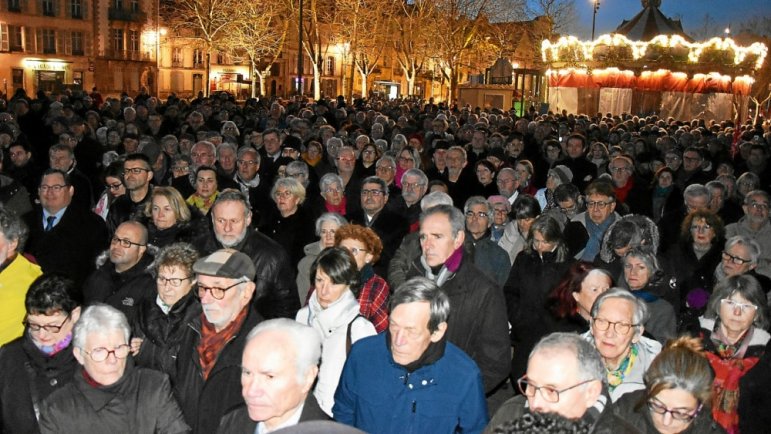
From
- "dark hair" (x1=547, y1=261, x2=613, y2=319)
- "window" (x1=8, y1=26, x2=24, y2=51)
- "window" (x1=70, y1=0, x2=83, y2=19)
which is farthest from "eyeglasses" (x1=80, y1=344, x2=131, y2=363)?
"window" (x1=70, y1=0, x2=83, y2=19)

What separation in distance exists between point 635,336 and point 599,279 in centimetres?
68

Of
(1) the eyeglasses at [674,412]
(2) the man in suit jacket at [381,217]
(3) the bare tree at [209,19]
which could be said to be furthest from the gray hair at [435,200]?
(3) the bare tree at [209,19]

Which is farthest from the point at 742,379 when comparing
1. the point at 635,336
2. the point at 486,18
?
the point at 486,18

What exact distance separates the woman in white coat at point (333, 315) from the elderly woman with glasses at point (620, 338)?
4.16 ft

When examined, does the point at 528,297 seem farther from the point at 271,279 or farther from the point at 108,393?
the point at 108,393

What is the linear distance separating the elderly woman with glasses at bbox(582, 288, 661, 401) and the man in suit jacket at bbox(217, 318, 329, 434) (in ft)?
5.66

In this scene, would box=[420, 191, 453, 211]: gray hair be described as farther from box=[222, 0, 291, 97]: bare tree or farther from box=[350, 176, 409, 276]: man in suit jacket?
box=[222, 0, 291, 97]: bare tree

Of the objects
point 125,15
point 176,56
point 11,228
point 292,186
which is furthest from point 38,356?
point 176,56

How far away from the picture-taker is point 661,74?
30.7 meters

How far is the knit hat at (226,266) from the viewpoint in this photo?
390cm

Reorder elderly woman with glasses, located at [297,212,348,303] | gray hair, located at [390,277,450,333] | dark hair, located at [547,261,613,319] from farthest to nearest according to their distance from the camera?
elderly woman with glasses, located at [297,212,348,303], dark hair, located at [547,261,613,319], gray hair, located at [390,277,450,333]

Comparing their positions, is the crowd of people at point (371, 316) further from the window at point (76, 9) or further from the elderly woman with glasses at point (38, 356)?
the window at point (76, 9)

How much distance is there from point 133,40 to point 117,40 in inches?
53.2

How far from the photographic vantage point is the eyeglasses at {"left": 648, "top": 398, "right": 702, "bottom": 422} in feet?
11.0
